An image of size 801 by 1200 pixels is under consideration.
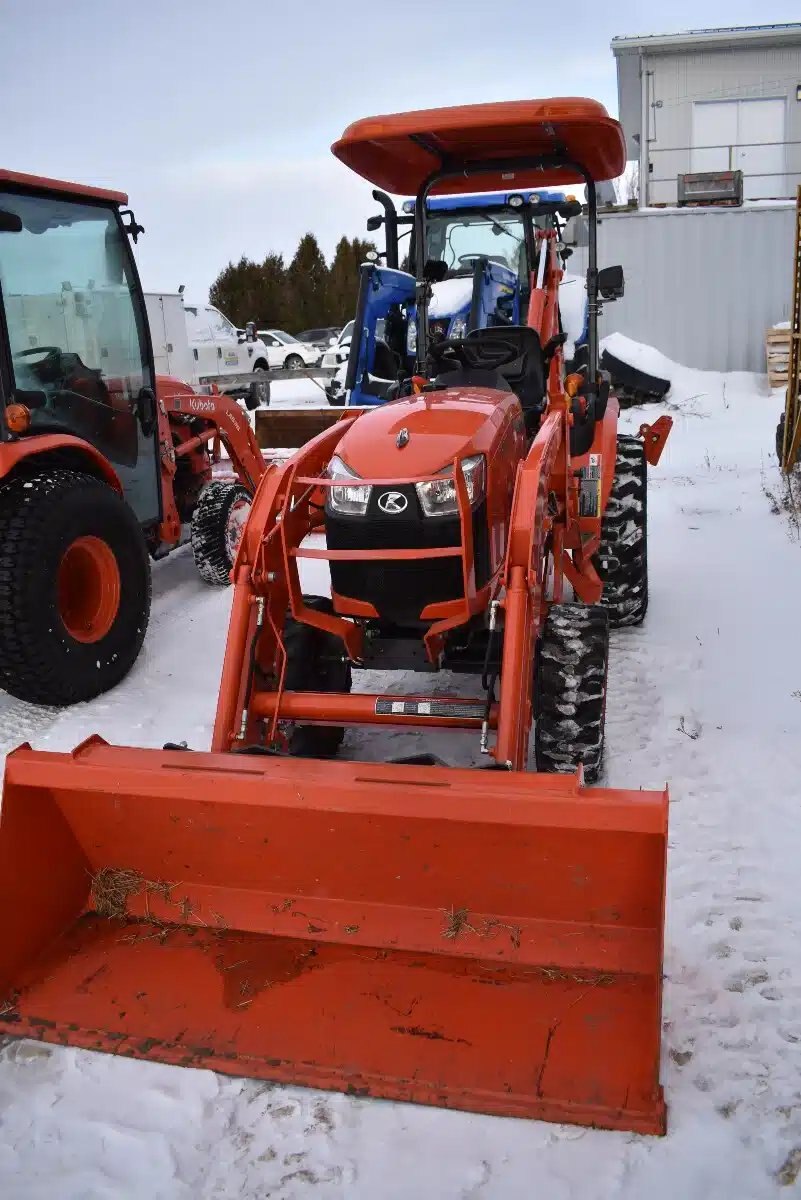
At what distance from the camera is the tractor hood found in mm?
3334

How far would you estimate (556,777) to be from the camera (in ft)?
8.54

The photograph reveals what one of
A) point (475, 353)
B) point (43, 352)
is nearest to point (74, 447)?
point (43, 352)

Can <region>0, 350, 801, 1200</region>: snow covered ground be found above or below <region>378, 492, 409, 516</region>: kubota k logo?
below

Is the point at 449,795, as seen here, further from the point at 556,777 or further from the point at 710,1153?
the point at 710,1153

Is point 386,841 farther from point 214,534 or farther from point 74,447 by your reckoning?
point 214,534

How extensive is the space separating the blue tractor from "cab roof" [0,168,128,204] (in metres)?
1.50

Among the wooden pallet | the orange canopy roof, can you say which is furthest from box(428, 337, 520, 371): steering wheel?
the wooden pallet

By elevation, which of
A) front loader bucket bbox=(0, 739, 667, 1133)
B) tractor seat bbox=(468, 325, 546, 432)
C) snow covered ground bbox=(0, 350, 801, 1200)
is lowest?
snow covered ground bbox=(0, 350, 801, 1200)

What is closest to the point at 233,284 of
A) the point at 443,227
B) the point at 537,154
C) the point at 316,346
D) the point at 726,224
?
the point at 316,346

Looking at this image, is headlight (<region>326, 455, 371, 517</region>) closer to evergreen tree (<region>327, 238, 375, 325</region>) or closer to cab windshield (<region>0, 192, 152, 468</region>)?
cab windshield (<region>0, 192, 152, 468</region>)

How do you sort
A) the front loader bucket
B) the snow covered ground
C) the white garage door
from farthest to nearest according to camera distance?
the white garage door < the front loader bucket < the snow covered ground

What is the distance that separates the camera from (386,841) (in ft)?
9.14

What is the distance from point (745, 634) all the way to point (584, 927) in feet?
9.61

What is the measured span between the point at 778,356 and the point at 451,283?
724 cm
